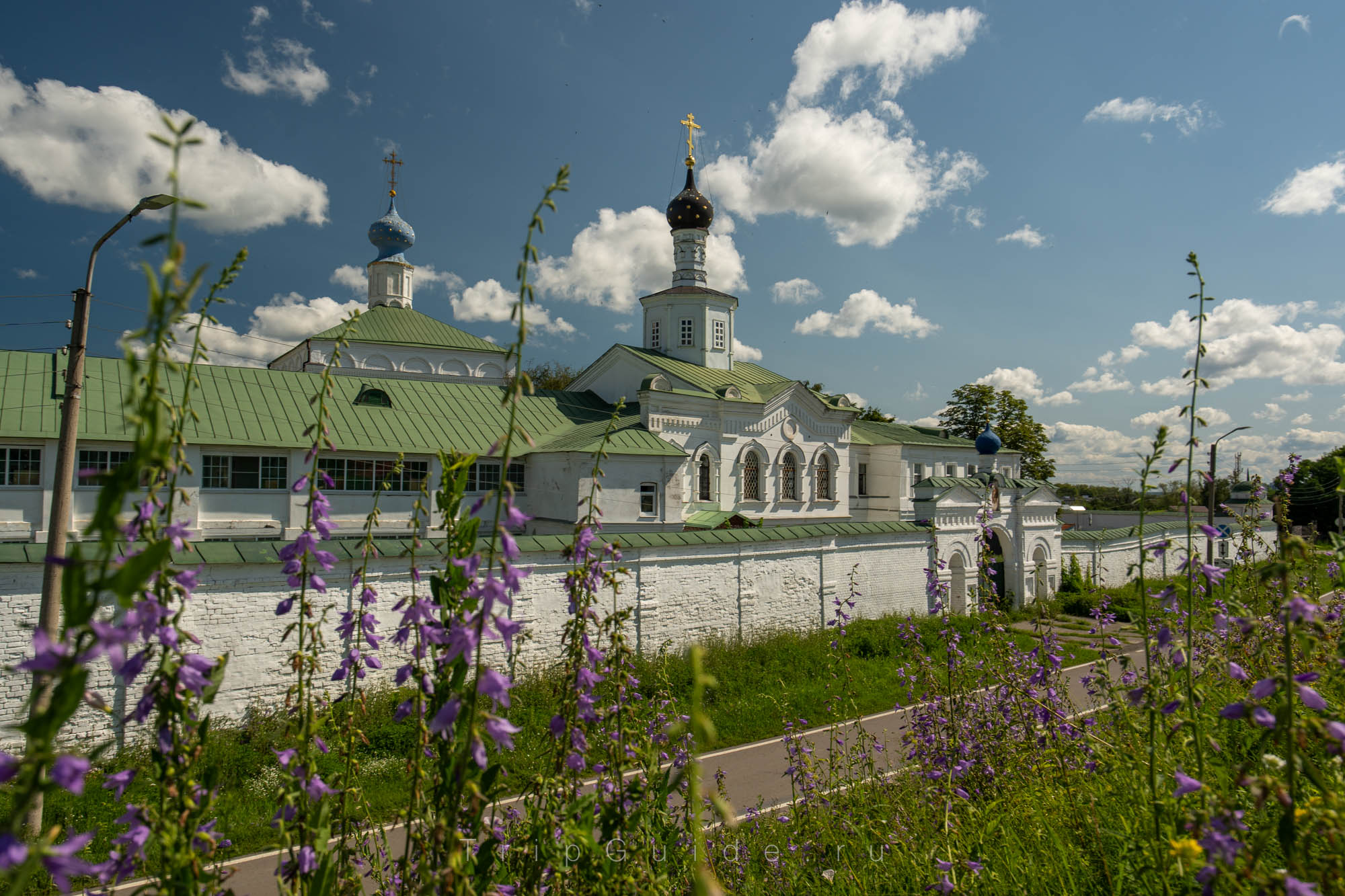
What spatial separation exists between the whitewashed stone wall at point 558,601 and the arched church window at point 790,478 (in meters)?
6.89

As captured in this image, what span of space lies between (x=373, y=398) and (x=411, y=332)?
433 inches

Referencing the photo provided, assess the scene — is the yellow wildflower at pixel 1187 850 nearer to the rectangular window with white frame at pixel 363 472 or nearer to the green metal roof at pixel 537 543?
the green metal roof at pixel 537 543

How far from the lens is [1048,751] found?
13.8 feet

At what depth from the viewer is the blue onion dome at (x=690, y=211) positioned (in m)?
29.1

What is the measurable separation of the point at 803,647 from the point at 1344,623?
1068 centimetres

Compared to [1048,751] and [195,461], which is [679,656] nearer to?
[1048,751]

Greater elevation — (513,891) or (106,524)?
(106,524)

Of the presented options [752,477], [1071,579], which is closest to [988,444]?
[1071,579]

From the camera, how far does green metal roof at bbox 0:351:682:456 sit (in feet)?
49.3

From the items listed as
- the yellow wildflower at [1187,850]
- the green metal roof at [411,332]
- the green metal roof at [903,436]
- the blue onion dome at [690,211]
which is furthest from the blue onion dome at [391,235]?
the yellow wildflower at [1187,850]

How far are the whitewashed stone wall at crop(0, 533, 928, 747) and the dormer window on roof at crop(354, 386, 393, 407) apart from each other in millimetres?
10286

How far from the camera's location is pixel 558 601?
11.9 meters

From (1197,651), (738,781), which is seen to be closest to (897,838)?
(1197,651)

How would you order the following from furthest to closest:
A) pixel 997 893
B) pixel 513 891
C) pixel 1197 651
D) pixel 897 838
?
pixel 1197 651 < pixel 897 838 < pixel 997 893 < pixel 513 891
